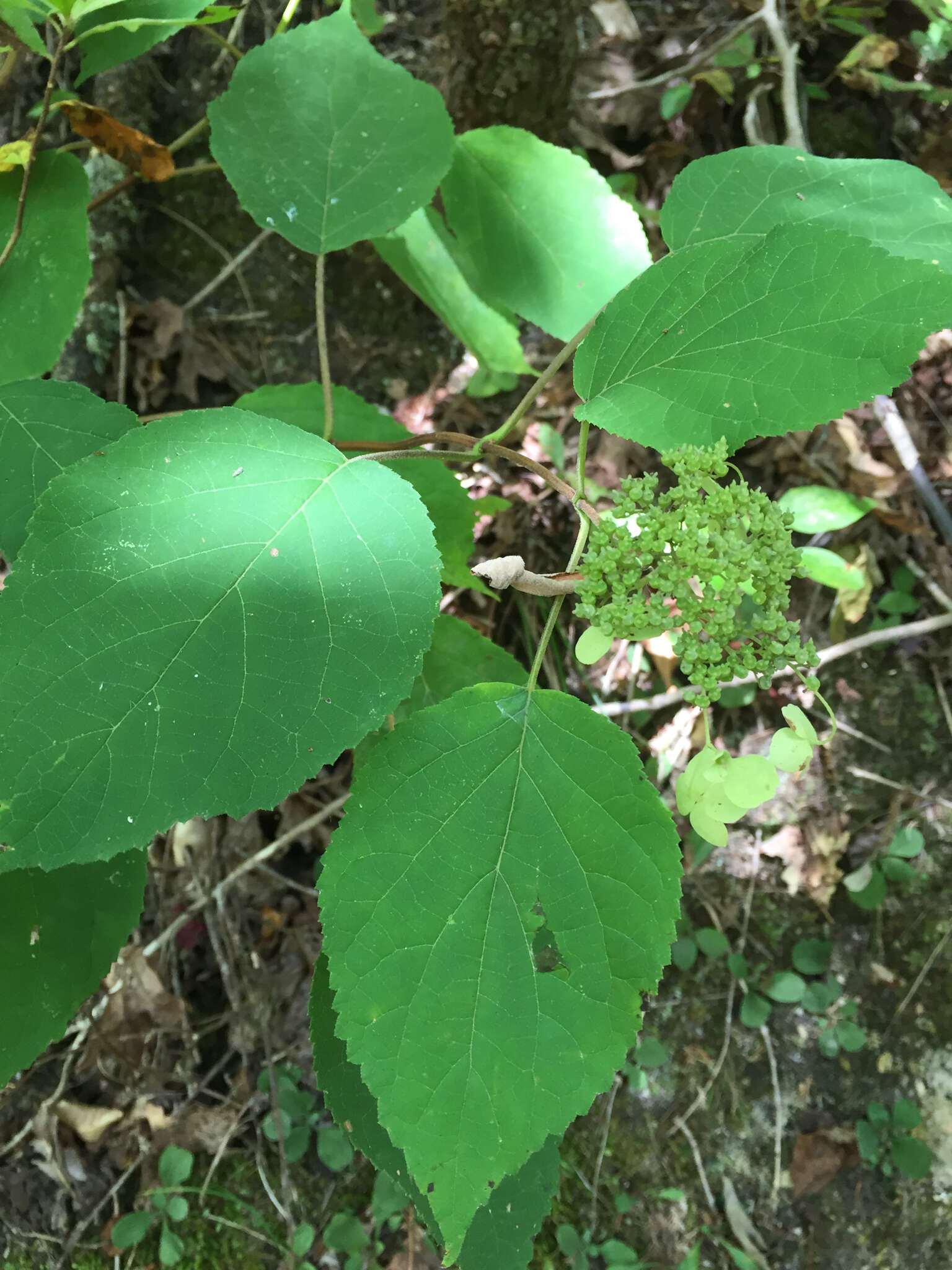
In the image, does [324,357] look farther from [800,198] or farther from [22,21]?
[800,198]

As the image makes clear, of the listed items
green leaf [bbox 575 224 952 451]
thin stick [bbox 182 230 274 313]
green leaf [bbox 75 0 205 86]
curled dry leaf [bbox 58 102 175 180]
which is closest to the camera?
green leaf [bbox 575 224 952 451]

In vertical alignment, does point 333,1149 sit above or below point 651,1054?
below

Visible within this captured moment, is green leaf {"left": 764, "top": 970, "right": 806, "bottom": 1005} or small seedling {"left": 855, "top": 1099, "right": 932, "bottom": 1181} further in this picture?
green leaf {"left": 764, "top": 970, "right": 806, "bottom": 1005}

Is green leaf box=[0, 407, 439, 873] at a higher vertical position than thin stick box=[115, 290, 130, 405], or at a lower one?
higher

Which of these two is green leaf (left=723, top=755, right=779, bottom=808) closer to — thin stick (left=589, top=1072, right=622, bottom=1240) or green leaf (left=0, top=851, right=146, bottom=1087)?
green leaf (left=0, top=851, right=146, bottom=1087)

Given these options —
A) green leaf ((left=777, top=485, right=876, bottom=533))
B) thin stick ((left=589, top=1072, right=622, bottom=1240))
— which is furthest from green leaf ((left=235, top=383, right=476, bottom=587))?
thin stick ((left=589, top=1072, right=622, bottom=1240))

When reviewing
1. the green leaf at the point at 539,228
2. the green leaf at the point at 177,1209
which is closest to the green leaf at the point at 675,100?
the green leaf at the point at 539,228

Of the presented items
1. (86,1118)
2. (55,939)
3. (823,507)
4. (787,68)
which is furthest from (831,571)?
(86,1118)
